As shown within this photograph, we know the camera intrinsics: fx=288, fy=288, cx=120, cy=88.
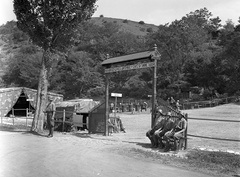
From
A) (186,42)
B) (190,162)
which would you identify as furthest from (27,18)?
(186,42)

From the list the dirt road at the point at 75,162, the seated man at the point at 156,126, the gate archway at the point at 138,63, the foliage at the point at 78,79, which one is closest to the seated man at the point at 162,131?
the seated man at the point at 156,126

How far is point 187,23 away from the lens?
55531mm

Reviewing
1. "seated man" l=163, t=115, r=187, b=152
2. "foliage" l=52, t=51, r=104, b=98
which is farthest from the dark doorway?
"seated man" l=163, t=115, r=187, b=152

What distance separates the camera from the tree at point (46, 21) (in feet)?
52.0

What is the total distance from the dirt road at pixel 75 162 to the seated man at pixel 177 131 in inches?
51.7

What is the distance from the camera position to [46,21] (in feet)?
53.1

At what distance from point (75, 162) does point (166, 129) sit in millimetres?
3499

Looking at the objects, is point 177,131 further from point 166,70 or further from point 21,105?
point 166,70

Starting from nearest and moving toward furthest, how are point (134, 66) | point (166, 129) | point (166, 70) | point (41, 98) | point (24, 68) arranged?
point (166, 129)
point (134, 66)
point (41, 98)
point (166, 70)
point (24, 68)

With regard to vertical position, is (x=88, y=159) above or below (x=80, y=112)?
below

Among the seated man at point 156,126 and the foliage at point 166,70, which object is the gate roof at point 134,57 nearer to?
the seated man at point 156,126

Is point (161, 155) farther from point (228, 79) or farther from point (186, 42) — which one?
point (186, 42)

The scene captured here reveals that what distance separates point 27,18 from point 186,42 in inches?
1607

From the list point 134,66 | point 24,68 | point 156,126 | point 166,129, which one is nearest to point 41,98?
point 134,66
